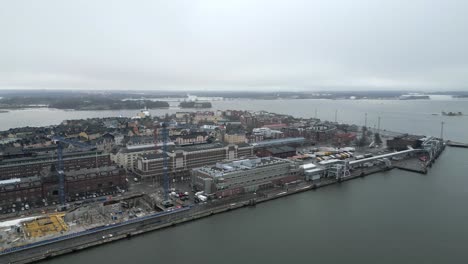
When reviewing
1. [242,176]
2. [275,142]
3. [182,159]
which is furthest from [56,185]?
[275,142]

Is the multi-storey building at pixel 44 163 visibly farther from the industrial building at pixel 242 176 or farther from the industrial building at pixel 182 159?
the industrial building at pixel 242 176

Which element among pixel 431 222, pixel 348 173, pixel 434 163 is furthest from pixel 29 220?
pixel 434 163

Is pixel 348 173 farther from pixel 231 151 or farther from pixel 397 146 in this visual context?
pixel 397 146

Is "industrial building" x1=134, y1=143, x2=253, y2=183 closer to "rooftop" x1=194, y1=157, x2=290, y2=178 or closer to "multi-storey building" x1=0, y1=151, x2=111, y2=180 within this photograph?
"rooftop" x1=194, y1=157, x2=290, y2=178

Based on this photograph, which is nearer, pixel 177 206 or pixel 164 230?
pixel 164 230

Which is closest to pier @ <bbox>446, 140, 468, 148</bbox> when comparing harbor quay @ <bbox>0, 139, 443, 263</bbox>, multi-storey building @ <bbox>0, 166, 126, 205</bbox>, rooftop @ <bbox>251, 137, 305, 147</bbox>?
rooftop @ <bbox>251, 137, 305, 147</bbox>

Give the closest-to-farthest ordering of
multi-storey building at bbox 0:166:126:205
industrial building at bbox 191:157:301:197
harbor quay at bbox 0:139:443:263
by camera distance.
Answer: harbor quay at bbox 0:139:443:263, multi-storey building at bbox 0:166:126:205, industrial building at bbox 191:157:301:197

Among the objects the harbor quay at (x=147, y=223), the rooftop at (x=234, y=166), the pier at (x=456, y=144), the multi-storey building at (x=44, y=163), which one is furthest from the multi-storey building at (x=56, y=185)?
the pier at (x=456, y=144)
